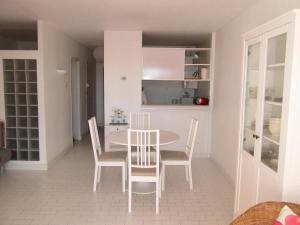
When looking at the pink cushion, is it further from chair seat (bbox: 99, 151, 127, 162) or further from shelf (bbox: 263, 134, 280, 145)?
chair seat (bbox: 99, 151, 127, 162)

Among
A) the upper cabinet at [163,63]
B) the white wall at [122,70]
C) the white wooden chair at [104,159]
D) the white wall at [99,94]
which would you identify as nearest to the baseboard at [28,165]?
the white wooden chair at [104,159]

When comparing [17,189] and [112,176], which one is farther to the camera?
[112,176]

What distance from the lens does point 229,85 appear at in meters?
4.18

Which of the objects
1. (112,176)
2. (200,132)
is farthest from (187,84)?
(112,176)

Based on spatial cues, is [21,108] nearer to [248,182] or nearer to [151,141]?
[151,141]

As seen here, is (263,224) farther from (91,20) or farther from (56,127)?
(56,127)

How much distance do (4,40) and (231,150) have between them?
5.35m

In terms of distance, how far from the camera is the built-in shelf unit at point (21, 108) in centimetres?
430

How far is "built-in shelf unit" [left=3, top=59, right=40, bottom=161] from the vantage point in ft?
14.1

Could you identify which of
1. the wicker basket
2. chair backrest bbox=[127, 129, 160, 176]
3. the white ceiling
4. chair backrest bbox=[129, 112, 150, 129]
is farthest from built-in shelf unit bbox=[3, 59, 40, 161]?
the wicker basket

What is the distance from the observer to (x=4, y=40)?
589 centimetres

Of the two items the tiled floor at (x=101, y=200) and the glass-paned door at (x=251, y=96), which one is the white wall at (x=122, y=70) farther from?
the glass-paned door at (x=251, y=96)

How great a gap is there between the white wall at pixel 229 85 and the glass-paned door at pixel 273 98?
0.96 m

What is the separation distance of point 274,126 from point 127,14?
2640 mm
